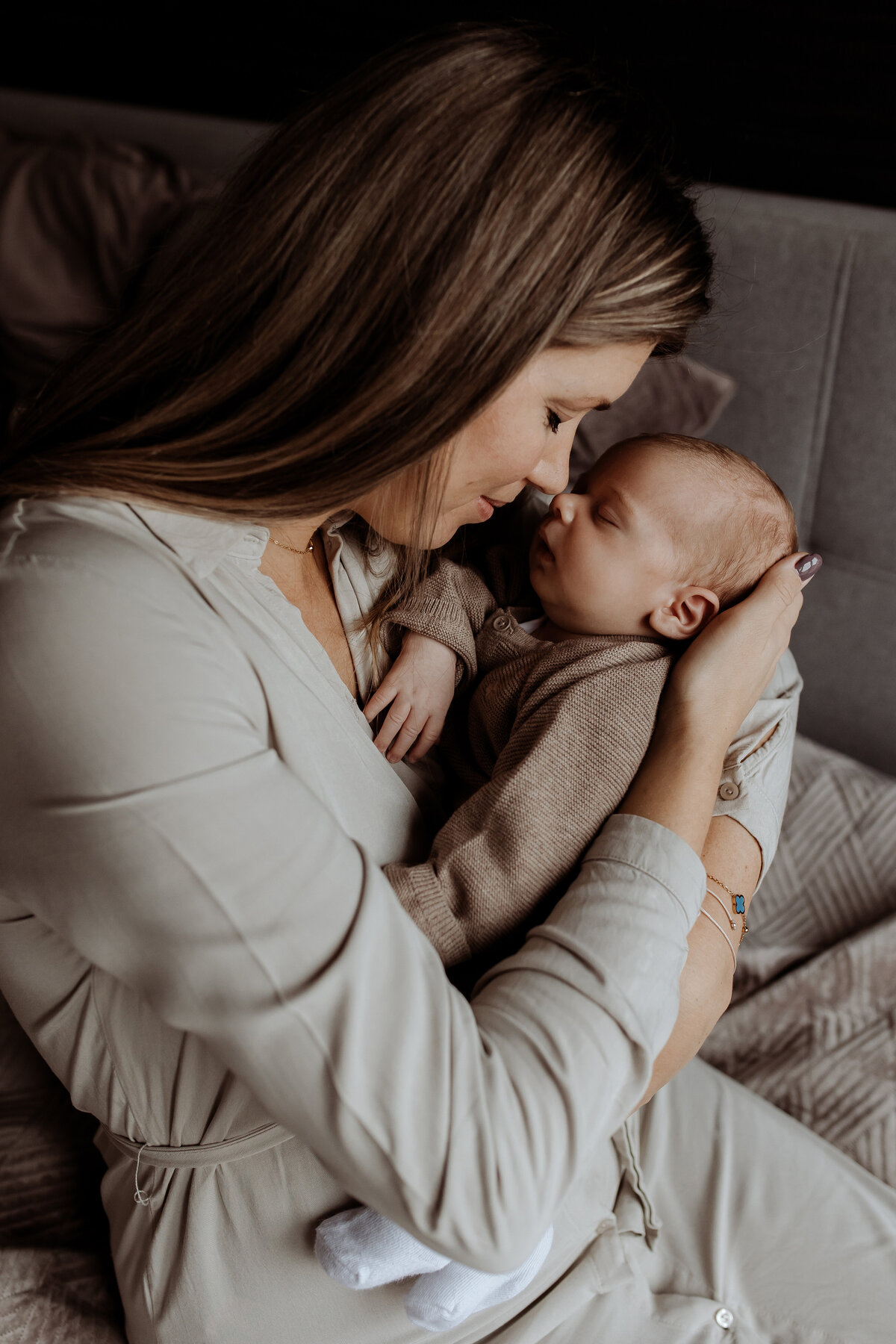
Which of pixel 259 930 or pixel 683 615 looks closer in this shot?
pixel 259 930

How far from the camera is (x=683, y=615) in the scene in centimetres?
115

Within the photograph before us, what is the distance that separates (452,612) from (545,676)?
0.14 metres

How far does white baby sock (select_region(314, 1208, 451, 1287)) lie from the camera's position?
785 mm

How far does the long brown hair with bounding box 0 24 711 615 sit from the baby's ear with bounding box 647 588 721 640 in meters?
0.40

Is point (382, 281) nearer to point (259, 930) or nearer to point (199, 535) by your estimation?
point (199, 535)

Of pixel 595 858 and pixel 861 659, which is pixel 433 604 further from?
pixel 861 659

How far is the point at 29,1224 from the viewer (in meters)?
1.08

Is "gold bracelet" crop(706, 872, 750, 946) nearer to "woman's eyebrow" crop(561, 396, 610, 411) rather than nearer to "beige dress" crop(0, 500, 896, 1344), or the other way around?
"beige dress" crop(0, 500, 896, 1344)

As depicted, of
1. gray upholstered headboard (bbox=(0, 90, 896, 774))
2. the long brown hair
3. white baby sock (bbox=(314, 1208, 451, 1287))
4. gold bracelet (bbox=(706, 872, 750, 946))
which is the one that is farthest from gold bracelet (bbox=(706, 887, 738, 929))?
gray upholstered headboard (bbox=(0, 90, 896, 774))

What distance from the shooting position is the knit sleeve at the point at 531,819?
85cm

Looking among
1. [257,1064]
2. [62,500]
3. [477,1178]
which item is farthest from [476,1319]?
[62,500]

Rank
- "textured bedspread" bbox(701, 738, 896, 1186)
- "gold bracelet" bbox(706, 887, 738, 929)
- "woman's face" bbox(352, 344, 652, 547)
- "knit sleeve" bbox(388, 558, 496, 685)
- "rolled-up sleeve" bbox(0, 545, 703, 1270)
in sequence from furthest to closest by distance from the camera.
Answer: "textured bedspread" bbox(701, 738, 896, 1186), "knit sleeve" bbox(388, 558, 496, 685), "gold bracelet" bbox(706, 887, 738, 929), "woman's face" bbox(352, 344, 652, 547), "rolled-up sleeve" bbox(0, 545, 703, 1270)

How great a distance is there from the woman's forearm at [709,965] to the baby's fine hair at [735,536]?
0.28 meters

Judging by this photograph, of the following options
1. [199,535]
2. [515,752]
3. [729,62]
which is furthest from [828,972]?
[729,62]
